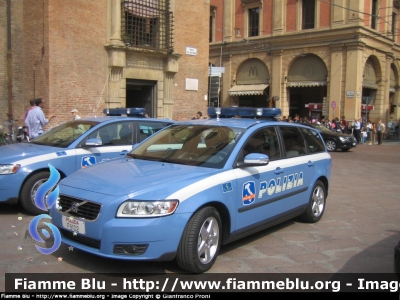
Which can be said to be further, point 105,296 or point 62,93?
point 62,93

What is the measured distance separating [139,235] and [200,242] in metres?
0.70

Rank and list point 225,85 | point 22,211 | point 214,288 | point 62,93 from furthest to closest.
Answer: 1. point 225,85
2. point 62,93
3. point 22,211
4. point 214,288

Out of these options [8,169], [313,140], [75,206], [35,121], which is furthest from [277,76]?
[75,206]

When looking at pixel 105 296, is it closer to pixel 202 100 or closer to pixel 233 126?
pixel 233 126

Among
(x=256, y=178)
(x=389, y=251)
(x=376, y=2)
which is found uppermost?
(x=376, y=2)

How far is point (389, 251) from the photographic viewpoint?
17.8 feet

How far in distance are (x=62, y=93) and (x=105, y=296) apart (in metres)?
11.6

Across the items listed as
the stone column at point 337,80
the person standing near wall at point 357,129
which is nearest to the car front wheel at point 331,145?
the person standing near wall at point 357,129

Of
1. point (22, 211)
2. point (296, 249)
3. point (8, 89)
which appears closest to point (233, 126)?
point (296, 249)

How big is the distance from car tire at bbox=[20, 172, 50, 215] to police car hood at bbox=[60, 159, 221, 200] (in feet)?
6.11

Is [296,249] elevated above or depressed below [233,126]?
below

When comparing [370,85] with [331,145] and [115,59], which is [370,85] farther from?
[115,59]

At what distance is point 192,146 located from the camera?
5.36m

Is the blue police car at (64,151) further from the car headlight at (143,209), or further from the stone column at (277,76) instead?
the stone column at (277,76)
